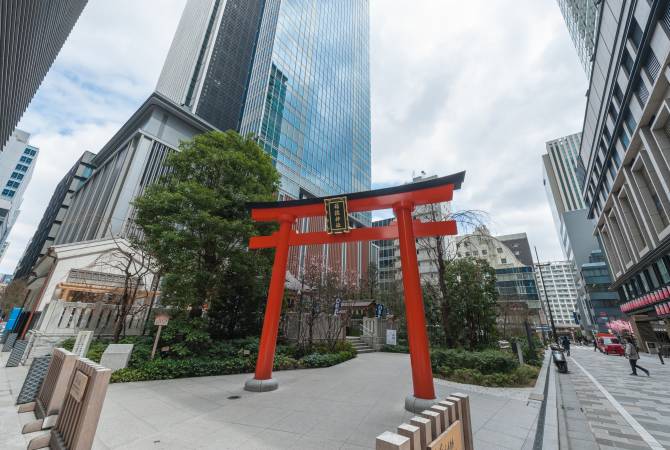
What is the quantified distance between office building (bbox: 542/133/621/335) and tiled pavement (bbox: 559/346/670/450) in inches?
1606

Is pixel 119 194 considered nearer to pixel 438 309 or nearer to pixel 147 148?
pixel 147 148

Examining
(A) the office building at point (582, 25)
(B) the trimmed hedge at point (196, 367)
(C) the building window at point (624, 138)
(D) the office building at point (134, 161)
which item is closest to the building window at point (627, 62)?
(C) the building window at point (624, 138)

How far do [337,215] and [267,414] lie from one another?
516 centimetres

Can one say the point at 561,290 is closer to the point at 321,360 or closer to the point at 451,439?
the point at 321,360

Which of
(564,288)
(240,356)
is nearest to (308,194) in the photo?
(240,356)

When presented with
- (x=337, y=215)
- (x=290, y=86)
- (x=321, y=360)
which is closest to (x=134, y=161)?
(x=290, y=86)

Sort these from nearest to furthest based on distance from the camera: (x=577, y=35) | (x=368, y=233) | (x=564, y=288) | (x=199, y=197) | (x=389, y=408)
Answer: (x=389, y=408)
(x=368, y=233)
(x=199, y=197)
(x=577, y=35)
(x=564, y=288)

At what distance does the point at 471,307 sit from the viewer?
1204 centimetres

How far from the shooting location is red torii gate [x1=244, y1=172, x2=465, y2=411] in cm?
605

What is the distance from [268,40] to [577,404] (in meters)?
57.9

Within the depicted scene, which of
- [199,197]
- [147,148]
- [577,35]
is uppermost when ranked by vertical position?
[577,35]

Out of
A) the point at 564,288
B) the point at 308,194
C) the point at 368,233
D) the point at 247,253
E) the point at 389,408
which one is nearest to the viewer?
the point at 389,408

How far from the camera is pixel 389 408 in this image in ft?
19.4

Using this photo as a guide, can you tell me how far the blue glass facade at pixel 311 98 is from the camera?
42406 mm
